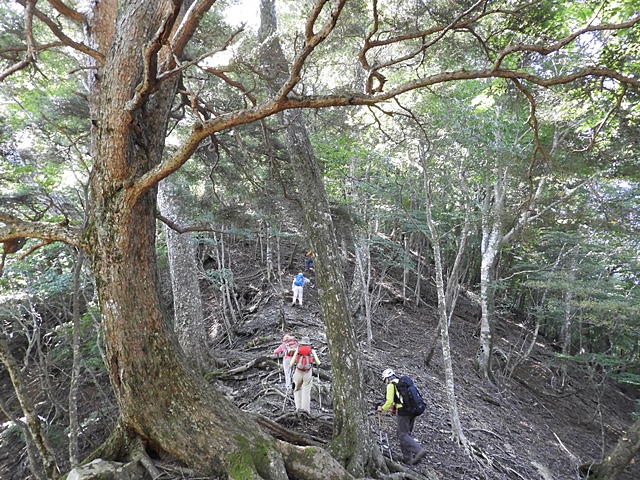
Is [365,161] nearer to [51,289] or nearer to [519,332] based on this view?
[51,289]

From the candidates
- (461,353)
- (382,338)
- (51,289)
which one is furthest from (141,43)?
(461,353)

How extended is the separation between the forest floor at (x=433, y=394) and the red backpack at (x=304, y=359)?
716mm

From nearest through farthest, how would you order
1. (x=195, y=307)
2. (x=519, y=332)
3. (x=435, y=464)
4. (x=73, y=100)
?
(x=435, y=464) < (x=73, y=100) < (x=195, y=307) < (x=519, y=332)

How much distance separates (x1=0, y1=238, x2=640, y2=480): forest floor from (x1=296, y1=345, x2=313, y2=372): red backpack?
716 millimetres

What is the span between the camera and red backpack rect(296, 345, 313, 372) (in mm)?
5672

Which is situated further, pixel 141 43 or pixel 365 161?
pixel 365 161

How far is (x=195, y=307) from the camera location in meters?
7.59

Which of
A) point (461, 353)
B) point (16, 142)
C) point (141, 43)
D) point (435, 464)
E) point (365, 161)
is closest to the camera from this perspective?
point (141, 43)

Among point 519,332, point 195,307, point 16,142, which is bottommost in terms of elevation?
point 519,332

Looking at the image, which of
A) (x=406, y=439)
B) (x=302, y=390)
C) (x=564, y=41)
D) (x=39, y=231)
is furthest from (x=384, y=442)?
(x=564, y=41)

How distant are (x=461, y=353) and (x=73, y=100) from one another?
14399 mm

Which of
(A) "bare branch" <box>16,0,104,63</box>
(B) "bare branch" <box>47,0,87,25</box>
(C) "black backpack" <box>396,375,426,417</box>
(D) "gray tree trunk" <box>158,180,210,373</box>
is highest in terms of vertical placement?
(B) "bare branch" <box>47,0,87,25</box>

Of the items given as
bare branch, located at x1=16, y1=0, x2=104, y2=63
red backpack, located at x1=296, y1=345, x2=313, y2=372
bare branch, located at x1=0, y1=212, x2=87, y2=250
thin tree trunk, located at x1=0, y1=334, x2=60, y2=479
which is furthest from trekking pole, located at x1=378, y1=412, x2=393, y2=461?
bare branch, located at x1=16, y1=0, x2=104, y2=63

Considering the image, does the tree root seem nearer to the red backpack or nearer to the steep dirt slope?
the steep dirt slope
